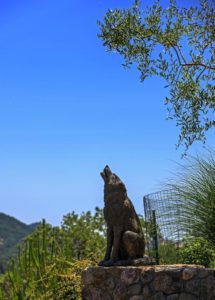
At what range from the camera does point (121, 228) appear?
824 centimetres

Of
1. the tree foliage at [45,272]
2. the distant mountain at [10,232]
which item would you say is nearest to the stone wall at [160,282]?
the tree foliage at [45,272]

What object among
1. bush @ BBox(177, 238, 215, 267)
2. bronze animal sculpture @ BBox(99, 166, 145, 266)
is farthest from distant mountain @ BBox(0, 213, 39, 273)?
bronze animal sculpture @ BBox(99, 166, 145, 266)

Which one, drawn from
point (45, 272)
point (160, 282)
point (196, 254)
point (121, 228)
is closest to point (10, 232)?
point (45, 272)

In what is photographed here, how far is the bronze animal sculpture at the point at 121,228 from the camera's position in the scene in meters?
8.21

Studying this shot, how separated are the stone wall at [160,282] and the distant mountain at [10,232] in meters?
59.4

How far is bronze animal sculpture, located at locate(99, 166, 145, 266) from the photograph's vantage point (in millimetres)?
8211

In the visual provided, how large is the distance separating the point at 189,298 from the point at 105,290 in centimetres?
114

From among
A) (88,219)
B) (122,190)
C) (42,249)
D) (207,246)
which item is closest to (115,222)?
(122,190)

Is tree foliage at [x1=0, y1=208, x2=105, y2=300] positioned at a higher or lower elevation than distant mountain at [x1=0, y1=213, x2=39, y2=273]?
lower

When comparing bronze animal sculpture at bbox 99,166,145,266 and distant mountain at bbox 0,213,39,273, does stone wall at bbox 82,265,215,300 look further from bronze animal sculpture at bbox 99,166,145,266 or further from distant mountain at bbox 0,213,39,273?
distant mountain at bbox 0,213,39,273

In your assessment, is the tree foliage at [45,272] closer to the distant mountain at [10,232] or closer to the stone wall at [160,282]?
the stone wall at [160,282]

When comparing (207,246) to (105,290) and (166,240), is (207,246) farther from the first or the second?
(105,290)

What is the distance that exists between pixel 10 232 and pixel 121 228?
70327 mm

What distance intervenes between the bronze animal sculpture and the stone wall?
23cm
